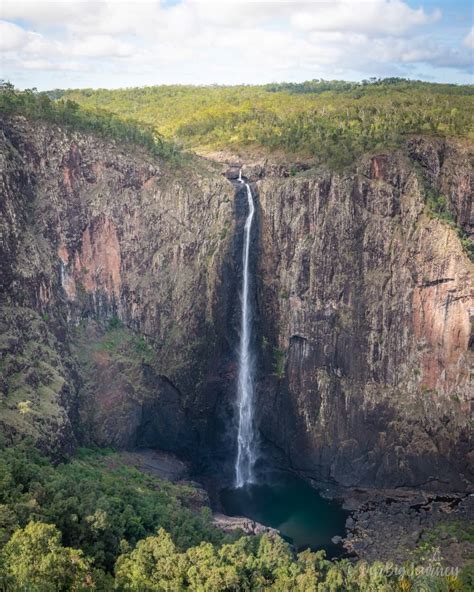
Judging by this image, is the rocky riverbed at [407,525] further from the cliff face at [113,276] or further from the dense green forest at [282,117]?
the dense green forest at [282,117]

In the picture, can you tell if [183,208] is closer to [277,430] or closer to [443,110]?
[277,430]


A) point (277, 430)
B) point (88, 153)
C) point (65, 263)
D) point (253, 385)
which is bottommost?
point (277, 430)

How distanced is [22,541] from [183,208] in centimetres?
2331

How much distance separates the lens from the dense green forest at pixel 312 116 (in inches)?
1625

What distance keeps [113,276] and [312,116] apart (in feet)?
60.0

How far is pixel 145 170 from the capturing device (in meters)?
39.3

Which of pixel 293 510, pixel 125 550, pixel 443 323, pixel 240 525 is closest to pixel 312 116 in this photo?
pixel 443 323

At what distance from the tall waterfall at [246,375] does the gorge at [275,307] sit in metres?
0.08

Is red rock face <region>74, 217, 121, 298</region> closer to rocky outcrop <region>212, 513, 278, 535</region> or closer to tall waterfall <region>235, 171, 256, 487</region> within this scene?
tall waterfall <region>235, 171, 256, 487</region>

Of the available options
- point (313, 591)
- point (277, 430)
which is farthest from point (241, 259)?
point (313, 591)

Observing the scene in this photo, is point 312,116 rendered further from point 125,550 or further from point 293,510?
point 125,550

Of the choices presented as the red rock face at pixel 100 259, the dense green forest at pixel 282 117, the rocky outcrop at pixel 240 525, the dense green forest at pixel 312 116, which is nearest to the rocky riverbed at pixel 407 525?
the rocky outcrop at pixel 240 525

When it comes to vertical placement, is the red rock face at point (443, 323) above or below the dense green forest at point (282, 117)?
below

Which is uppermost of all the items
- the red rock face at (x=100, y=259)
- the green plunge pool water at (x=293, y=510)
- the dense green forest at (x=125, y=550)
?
the red rock face at (x=100, y=259)
